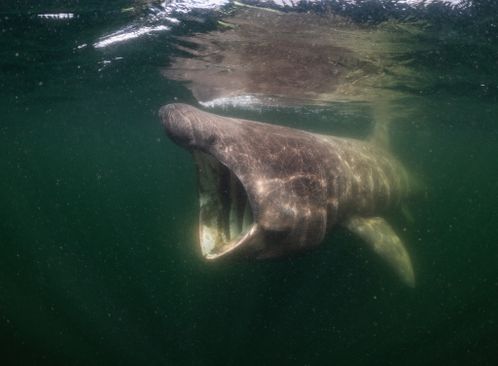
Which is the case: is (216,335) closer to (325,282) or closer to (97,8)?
(325,282)

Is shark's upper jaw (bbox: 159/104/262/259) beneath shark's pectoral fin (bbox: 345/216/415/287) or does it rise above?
above

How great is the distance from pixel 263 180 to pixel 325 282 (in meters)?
8.44

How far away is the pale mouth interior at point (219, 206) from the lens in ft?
16.6

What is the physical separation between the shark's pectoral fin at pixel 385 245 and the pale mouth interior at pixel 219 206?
8.12 ft

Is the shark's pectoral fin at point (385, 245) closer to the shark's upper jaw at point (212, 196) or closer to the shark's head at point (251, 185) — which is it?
the shark's head at point (251, 185)

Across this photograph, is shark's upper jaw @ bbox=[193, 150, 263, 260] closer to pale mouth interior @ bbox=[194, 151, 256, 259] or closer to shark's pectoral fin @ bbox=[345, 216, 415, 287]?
pale mouth interior @ bbox=[194, 151, 256, 259]

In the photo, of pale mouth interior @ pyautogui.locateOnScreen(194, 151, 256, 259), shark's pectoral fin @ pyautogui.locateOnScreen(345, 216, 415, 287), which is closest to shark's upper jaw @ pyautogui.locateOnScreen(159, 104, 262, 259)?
pale mouth interior @ pyautogui.locateOnScreen(194, 151, 256, 259)

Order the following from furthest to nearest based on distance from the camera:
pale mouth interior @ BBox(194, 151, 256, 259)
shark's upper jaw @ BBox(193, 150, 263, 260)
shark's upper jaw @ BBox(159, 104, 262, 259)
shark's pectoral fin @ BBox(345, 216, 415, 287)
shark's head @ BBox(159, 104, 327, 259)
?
shark's pectoral fin @ BBox(345, 216, 415, 287) < pale mouth interior @ BBox(194, 151, 256, 259) < shark's upper jaw @ BBox(193, 150, 263, 260) < shark's head @ BBox(159, 104, 327, 259) < shark's upper jaw @ BBox(159, 104, 262, 259)

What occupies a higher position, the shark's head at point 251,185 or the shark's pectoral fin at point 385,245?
the shark's head at point 251,185

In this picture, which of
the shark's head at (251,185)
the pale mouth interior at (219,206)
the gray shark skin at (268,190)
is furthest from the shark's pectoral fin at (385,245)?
the pale mouth interior at (219,206)

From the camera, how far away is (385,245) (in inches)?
279

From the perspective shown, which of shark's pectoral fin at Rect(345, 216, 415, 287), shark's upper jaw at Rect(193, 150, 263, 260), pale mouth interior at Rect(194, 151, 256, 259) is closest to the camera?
shark's upper jaw at Rect(193, 150, 263, 260)

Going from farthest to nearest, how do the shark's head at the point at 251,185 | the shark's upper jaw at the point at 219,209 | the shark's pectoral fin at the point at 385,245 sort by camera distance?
1. the shark's pectoral fin at the point at 385,245
2. the shark's upper jaw at the point at 219,209
3. the shark's head at the point at 251,185

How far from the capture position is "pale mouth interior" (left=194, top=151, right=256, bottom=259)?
5.05m
